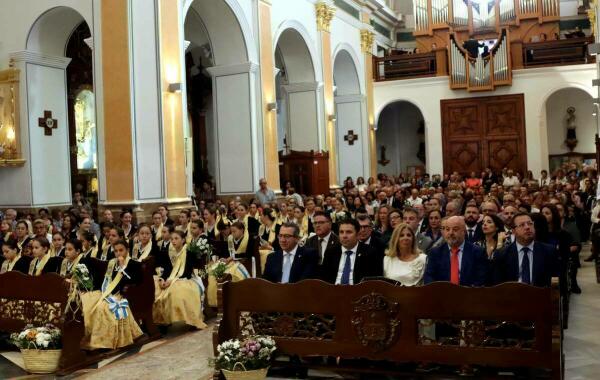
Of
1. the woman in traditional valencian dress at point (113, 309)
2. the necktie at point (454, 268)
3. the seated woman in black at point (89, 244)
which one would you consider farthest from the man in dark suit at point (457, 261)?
the seated woman in black at point (89, 244)

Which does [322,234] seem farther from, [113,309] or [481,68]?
[481,68]

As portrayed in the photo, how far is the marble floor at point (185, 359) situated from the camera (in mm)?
5691

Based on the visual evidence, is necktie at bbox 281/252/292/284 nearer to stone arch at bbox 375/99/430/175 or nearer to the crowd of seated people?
the crowd of seated people

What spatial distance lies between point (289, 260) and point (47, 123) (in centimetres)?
915

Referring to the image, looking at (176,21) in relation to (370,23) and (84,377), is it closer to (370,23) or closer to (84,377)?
(84,377)

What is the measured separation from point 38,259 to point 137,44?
5.49 m

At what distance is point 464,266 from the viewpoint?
17.9ft

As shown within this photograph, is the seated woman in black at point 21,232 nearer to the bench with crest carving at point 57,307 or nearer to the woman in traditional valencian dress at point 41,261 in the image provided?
the woman in traditional valencian dress at point 41,261

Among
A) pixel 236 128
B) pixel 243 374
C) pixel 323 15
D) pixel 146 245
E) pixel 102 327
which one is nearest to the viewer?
pixel 243 374

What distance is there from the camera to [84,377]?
19.2 ft

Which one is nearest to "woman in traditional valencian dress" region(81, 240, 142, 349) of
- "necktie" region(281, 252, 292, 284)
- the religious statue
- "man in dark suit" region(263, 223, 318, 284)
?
"man in dark suit" region(263, 223, 318, 284)

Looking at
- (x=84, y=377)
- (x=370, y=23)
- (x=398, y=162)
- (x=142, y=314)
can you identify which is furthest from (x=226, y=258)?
(x=398, y=162)

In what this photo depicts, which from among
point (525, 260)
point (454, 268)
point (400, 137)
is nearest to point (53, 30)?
point (454, 268)

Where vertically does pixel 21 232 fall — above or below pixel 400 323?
above
